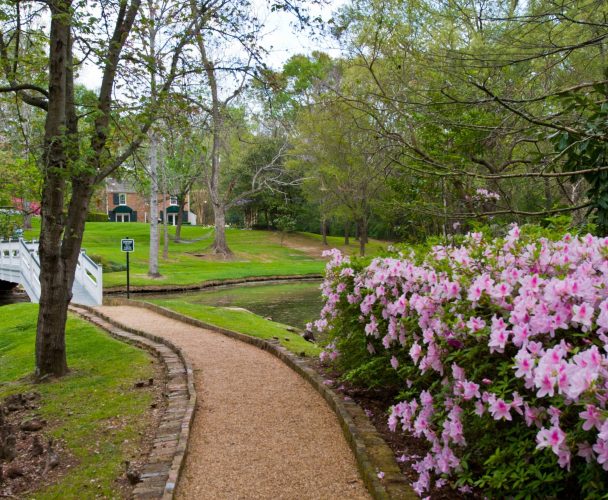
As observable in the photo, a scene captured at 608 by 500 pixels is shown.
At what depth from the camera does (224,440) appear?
4957 mm

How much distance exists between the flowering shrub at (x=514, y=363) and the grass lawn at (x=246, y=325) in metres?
5.01

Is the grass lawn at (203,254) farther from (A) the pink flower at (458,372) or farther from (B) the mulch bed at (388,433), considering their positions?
(A) the pink flower at (458,372)

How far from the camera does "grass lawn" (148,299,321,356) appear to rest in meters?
10.0

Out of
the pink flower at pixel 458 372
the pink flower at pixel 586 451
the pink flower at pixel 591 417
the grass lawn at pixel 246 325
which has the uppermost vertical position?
the pink flower at pixel 591 417

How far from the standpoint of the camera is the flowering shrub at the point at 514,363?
225cm

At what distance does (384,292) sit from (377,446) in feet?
4.12

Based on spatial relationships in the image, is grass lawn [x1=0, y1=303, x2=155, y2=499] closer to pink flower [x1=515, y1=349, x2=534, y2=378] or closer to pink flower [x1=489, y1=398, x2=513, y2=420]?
pink flower [x1=489, y1=398, x2=513, y2=420]

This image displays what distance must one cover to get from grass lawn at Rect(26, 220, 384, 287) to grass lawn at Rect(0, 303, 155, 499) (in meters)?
14.8

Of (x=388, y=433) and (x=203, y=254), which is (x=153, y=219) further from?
(x=388, y=433)

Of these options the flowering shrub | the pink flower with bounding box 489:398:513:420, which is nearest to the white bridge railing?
the flowering shrub

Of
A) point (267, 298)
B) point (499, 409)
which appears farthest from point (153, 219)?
point (499, 409)

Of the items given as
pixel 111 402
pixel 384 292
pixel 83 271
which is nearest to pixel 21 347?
pixel 111 402

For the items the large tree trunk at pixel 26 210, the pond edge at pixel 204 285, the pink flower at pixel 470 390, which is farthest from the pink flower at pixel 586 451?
the pond edge at pixel 204 285

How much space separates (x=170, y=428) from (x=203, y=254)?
3420 centimetres
